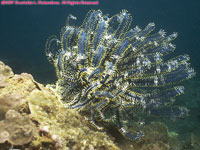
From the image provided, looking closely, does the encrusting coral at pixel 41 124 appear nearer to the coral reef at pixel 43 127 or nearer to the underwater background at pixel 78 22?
the coral reef at pixel 43 127

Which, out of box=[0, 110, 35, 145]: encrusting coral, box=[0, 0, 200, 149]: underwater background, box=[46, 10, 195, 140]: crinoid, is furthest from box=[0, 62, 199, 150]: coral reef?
box=[0, 0, 200, 149]: underwater background

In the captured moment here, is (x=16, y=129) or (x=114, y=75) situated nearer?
(x=16, y=129)

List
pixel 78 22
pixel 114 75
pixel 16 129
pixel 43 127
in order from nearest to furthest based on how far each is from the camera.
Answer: pixel 16 129 < pixel 43 127 < pixel 114 75 < pixel 78 22

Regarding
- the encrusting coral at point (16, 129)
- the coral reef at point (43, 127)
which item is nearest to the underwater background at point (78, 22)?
the coral reef at point (43, 127)

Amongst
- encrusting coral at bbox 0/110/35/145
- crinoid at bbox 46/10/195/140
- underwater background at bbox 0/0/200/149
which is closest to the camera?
encrusting coral at bbox 0/110/35/145

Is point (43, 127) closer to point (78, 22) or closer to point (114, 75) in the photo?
point (114, 75)

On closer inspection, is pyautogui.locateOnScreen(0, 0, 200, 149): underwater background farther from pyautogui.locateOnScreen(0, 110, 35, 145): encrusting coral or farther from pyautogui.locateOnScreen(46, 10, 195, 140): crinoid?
pyautogui.locateOnScreen(0, 110, 35, 145): encrusting coral

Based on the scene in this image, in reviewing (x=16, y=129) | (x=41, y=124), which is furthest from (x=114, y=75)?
(x=16, y=129)

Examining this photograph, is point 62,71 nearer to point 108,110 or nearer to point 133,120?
point 108,110

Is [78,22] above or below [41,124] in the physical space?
above
